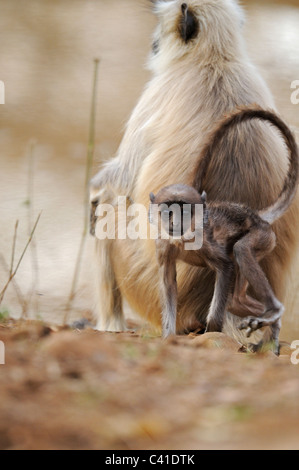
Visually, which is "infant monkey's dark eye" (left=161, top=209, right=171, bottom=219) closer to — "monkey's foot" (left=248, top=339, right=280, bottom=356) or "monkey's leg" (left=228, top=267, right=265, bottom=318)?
"monkey's leg" (left=228, top=267, right=265, bottom=318)

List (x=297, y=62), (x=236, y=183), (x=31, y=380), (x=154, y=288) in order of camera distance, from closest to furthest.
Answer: (x=31, y=380) → (x=236, y=183) → (x=154, y=288) → (x=297, y=62)

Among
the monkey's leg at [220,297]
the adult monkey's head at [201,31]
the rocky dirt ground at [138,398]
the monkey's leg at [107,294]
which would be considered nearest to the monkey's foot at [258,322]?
the monkey's leg at [220,297]

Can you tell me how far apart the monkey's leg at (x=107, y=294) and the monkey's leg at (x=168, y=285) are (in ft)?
2.76

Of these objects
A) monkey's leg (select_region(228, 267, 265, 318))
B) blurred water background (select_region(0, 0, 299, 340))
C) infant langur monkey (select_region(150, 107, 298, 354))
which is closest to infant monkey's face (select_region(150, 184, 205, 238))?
infant langur monkey (select_region(150, 107, 298, 354))

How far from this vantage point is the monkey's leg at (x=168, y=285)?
10.1ft

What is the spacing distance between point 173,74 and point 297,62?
3.65 meters

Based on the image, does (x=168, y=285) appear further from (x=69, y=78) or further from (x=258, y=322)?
(x=69, y=78)

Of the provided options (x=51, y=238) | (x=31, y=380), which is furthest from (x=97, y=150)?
(x=31, y=380)

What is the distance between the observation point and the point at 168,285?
3.11 m

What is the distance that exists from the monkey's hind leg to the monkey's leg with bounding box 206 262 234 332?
10 centimetres

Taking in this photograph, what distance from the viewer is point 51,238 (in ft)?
21.5

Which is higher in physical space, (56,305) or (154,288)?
(56,305)

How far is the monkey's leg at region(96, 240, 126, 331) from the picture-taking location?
395 centimetres

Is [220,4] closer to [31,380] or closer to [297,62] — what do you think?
[31,380]
